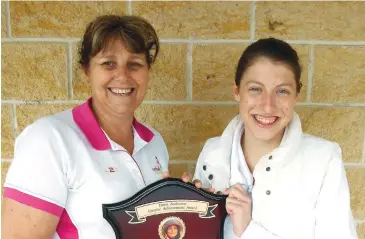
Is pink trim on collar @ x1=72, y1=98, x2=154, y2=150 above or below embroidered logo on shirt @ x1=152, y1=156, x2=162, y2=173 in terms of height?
above

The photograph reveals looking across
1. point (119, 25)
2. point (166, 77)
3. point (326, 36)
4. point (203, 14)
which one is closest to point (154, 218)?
point (119, 25)

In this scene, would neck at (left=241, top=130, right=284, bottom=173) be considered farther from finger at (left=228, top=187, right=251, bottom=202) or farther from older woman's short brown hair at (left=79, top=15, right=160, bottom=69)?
older woman's short brown hair at (left=79, top=15, right=160, bottom=69)

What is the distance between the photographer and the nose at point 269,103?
4.54ft

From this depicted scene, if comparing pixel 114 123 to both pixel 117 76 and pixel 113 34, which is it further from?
pixel 113 34

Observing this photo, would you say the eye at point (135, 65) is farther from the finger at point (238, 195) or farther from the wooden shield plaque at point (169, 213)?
the finger at point (238, 195)

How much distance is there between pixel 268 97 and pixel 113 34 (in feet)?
1.83

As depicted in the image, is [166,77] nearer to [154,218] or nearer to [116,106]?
[116,106]

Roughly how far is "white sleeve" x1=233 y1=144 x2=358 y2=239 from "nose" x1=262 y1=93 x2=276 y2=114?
0.26 m

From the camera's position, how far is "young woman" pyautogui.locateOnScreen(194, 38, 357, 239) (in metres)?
1.36

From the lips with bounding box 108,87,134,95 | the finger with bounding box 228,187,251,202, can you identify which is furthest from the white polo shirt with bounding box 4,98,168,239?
the finger with bounding box 228,187,251,202

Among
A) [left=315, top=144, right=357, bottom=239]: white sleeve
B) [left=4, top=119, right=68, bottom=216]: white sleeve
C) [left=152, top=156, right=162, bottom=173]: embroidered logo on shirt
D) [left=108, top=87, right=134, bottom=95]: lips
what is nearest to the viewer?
[left=4, top=119, right=68, bottom=216]: white sleeve

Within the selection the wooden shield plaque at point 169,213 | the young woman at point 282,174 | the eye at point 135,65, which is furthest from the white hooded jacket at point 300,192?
the eye at point 135,65

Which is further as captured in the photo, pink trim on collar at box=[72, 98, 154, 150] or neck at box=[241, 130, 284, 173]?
neck at box=[241, 130, 284, 173]

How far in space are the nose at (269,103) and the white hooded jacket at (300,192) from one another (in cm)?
13
